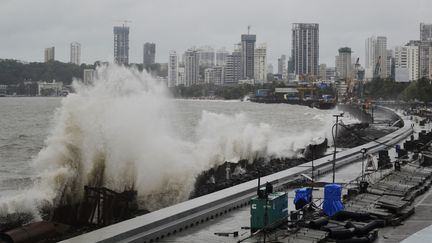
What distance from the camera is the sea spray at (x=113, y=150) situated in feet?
71.0

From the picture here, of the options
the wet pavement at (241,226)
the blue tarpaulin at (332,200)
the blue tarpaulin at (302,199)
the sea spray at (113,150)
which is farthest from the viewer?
the sea spray at (113,150)

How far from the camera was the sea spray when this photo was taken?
2164 centimetres

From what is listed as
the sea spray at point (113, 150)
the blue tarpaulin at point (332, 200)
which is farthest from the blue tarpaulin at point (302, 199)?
the sea spray at point (113, 150)

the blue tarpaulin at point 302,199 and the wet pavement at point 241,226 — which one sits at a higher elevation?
the blue tarpaulin at point 302,199

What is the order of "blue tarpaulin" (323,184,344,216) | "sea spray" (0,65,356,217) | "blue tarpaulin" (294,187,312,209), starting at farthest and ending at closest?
"sea spray" (0,65,356,217) → "blue tarpaulin" (294,187,312,209) → "blue tarpaulin" (323,184,344,216)

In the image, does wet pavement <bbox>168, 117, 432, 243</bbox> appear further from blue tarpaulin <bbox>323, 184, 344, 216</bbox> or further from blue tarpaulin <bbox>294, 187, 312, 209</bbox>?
blue tarpaulin <bbox>323, 184, 344, 216</bbox>

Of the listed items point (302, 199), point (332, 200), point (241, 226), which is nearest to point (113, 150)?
point (241, 226)

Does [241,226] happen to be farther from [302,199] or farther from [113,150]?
[113,150]

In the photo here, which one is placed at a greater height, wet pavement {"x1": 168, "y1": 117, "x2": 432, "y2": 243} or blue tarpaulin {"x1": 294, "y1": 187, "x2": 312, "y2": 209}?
blue tarpaulin {"x1": 294, "y1": 187, "x2": 312, "y2": 209}

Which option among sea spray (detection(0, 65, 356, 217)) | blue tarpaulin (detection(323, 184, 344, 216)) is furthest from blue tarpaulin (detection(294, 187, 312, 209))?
sea spray (detection(0, 65, 356, 217))

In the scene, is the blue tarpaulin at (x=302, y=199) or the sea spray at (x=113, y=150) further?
the sea spray at (x=113, y=150)

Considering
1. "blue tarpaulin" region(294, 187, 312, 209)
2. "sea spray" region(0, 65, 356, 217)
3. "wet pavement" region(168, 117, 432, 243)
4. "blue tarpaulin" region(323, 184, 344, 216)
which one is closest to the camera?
"wet pavement" region(168, 117, 432, 243)

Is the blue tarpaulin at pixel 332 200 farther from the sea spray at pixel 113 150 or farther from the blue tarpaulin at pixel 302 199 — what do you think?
the sea spray at pixel 113 150

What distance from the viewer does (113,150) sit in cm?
2366
